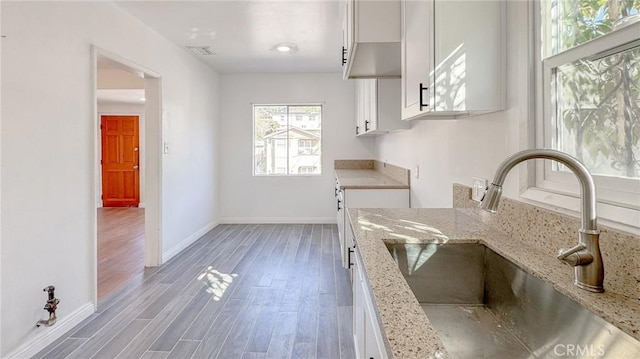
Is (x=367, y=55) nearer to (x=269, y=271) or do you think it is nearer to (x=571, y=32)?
(x=571, y=32)

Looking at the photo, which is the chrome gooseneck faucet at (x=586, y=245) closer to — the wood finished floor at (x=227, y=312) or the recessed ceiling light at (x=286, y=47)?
the wood finished floor at (x=227, y=312)

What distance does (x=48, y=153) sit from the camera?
2.17 m

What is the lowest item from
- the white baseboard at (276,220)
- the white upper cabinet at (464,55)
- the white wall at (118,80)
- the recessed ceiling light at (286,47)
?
the white baseboard at (276,220)

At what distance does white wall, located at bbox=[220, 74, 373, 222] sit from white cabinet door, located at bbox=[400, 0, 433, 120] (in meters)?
3.85

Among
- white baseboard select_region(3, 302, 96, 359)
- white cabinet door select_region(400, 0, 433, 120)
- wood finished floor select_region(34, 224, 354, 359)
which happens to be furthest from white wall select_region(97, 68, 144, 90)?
white cabinet door select_region(400, 0, 433, 120)

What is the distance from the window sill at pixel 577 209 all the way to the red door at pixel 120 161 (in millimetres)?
7924

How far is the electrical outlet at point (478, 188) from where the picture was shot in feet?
5.29

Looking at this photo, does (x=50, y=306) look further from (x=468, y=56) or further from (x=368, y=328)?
(x=468, y=56)

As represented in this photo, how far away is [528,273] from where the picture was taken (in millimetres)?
987

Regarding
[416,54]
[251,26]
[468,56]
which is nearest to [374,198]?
[416,54]

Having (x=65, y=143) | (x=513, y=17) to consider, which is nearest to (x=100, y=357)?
(x=65, y=143)

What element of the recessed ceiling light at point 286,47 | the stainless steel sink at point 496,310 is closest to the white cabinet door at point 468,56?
the stainless steel sink at point 496,310

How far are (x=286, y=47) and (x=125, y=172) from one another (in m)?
5.38

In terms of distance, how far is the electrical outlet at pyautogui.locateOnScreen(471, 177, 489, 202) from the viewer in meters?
1.61
